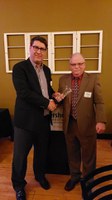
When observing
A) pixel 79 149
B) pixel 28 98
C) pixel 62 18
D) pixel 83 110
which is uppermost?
pixel 62 18

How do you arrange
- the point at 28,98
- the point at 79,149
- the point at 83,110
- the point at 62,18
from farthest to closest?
the point at 62,18
the point at 79,149
the point at 83,110
the point at 28,98

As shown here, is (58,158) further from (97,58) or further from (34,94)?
(97,58)

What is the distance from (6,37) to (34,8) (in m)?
0.71

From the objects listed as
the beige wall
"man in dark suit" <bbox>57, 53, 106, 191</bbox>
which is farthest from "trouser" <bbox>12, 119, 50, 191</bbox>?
the beige wall

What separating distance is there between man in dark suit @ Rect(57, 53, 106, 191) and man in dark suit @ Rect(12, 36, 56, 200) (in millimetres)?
207

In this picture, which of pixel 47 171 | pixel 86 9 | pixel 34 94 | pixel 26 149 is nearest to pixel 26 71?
pixel 34 94

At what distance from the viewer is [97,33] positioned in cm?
312

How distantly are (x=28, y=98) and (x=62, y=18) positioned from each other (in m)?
2.09

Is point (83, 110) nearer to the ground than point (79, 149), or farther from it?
farther from it

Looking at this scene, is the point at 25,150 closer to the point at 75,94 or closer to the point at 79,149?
the point at 79,149

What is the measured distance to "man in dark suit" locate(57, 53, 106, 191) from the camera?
5.71ft

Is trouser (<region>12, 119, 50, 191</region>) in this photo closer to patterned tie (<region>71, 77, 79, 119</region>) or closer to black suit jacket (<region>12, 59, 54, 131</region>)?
black suit jacket (<region>12, 59, 54, 131</region>)

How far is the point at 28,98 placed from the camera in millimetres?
1644

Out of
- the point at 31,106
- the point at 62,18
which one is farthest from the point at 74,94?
the point at 62,18
